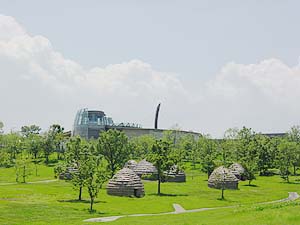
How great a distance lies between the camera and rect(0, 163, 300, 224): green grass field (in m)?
25.5

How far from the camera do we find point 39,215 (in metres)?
37.4

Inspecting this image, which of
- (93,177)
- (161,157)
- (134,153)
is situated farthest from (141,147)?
(93,177)

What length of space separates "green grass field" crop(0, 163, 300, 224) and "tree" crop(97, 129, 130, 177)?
Result: 10263mm

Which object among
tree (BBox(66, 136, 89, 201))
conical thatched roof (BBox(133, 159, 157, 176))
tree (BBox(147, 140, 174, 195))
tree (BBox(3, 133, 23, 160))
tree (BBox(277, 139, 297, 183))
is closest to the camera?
tree (BBox(66, 136, 89, 201))

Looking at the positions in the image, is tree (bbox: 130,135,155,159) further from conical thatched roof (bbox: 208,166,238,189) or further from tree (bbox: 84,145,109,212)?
tree (bbox: 84,145,109,212)

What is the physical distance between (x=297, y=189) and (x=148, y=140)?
52059 mm

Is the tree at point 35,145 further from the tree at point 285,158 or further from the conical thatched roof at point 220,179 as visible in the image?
the tree at point 285,158

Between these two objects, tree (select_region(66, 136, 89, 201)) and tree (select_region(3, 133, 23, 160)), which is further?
tree (select_region(3, 133, 23, 160))

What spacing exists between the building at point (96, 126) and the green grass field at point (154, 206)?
77340 millimetres

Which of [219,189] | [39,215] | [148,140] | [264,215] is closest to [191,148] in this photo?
[148,140]

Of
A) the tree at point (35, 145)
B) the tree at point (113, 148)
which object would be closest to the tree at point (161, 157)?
the tree at point (113, 148)

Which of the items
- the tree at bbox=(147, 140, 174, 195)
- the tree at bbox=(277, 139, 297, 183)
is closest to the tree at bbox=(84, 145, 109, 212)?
the tree at bbox=(147, 140, 174, 195)

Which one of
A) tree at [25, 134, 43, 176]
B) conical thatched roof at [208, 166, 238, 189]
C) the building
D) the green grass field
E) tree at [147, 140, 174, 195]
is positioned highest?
the building

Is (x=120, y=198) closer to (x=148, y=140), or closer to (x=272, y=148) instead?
(x=272, y=148)
